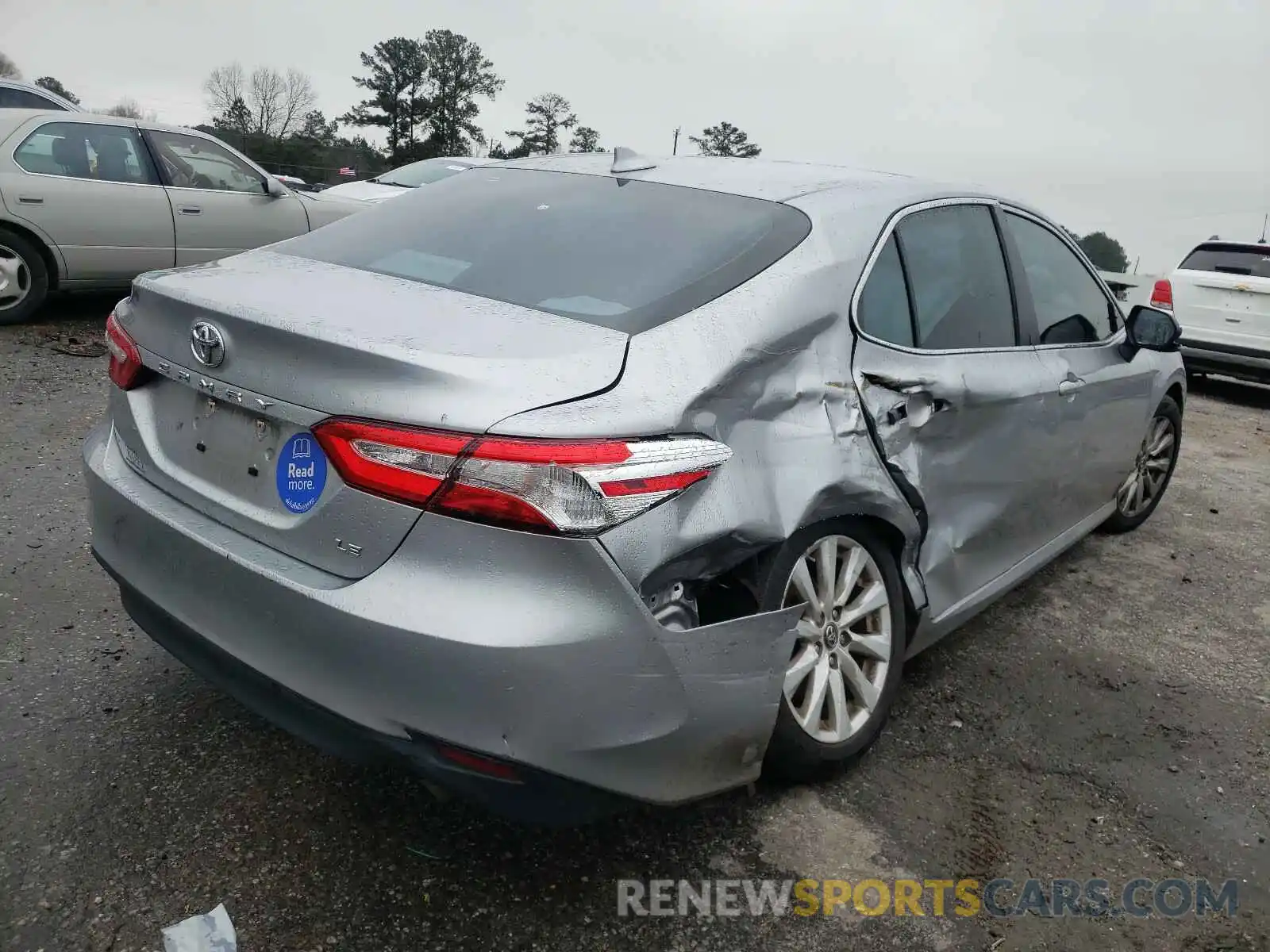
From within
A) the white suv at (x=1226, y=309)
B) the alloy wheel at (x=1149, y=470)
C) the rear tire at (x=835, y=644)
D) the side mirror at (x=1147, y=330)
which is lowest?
the white suv at (x=1226, y=309)

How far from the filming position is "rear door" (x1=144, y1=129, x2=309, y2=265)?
7938 mm

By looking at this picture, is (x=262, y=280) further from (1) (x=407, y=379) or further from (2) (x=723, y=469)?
(2) (x=723, y=469)

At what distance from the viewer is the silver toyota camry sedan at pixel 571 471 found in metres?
1.92

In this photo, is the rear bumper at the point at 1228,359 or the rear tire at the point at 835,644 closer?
the rear tire at the point at 835,644

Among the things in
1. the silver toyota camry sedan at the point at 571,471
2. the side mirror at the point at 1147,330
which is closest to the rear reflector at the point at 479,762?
the silver toyota camry sedan at the point at 571,471

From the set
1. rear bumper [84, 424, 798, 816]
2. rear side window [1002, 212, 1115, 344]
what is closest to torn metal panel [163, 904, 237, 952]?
rear bumper [84, 424, 798, 816]

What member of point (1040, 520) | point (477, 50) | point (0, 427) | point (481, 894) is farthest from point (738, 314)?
point (477, 50)

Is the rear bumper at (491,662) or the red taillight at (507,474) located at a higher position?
the red taillight at (507,474)

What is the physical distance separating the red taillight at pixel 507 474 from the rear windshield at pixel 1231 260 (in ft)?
33.7

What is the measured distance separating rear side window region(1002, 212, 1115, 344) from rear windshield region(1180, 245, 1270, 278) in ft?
23.6

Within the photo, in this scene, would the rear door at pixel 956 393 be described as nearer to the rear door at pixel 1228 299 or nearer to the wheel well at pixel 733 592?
the wheel well at pixel 733 592

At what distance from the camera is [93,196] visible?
7.44 m

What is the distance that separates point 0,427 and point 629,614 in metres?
4.70

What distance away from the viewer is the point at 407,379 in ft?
6.39
